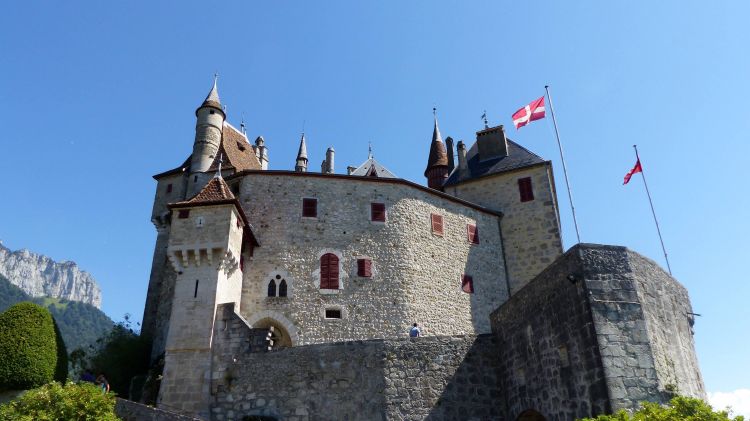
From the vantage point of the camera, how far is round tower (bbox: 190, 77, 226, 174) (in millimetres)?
28234

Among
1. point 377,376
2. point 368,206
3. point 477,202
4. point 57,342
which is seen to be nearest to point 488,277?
point 477,202

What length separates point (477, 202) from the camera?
30938 mm

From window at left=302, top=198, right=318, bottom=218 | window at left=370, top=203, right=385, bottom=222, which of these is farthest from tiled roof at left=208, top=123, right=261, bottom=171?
window at left=370, top=203, right=385, bottom=222

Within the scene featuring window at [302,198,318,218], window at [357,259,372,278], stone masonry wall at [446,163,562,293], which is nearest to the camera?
window at [357,259,372,278]

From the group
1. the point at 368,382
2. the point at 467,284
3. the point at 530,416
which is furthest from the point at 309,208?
the point at 530,416

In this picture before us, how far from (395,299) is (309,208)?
18.1 ft

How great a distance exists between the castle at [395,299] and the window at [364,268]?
0.11 m

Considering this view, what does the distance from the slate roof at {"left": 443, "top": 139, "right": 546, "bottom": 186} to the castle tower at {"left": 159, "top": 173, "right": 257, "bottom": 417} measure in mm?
13970

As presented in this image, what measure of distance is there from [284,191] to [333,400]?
10850 mm

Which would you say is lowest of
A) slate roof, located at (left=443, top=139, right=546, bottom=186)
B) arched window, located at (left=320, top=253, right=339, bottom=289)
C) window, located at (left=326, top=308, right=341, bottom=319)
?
window, located at (left=326, top=308, right=341, bottom=319)

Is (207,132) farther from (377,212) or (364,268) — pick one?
(364,268)

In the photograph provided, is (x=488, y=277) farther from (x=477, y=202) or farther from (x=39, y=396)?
(x=39, y=396)

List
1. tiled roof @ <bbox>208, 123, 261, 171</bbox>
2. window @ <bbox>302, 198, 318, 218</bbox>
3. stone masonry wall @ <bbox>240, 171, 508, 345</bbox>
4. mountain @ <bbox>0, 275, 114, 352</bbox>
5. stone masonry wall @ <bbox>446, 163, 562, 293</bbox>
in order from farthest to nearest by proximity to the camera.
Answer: mountain @ <bbox>0, 275, 114, 352</bbox> → stone masonry wall @ <bbox>446, 163, 562, 293</bbox> → tiled roof @ <bbox>208, 123, 261, 171</bbox> → window @ <bbox>302, 198, 318, 218</bbox> → stone masonry wall @ <bbox>240, 171, 508, 345</bbox>

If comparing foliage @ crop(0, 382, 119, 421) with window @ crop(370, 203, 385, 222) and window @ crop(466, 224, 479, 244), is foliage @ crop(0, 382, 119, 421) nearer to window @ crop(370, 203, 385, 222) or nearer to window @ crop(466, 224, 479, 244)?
window @ crop(370, 203, 385, 222)
